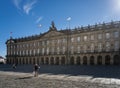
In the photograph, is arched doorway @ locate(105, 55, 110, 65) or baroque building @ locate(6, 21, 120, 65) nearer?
baroque building @ locate(6, 21, 120, 65)

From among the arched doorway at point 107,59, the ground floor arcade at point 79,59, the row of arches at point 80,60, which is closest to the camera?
the row of arches at point 80,60

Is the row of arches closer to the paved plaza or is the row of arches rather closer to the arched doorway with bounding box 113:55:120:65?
the arched doorway with bounding box 113:55:120:65

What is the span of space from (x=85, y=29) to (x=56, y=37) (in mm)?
14181

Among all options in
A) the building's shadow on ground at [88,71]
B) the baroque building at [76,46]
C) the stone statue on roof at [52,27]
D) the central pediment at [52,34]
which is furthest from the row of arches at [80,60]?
the building's shadow on ground at [88,71]

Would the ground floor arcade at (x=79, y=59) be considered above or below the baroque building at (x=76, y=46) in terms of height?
below

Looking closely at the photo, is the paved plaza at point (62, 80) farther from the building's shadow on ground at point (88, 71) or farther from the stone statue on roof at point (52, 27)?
the stone statue on roof at point (52, 27)

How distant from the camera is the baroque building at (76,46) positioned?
51.8 metres

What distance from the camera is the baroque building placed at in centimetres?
5181

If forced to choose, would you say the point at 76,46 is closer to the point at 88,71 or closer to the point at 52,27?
the point at 52,27

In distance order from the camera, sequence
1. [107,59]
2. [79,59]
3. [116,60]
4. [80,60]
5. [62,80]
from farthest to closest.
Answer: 1. [79,59]
2. [80,60]
3. [107,59]
4. [116,60]
5. [62,80]

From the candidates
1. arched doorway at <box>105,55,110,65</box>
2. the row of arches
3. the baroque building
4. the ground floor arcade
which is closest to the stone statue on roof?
the baroque building

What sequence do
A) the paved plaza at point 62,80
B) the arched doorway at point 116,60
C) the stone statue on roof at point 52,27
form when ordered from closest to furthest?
the paved plaza at point 62,80 → the arched doorway at point 116,60 → the stone statue on roof at point 52,27

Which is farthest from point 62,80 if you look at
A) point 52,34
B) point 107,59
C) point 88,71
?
point 52,34

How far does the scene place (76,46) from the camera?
61.0m
